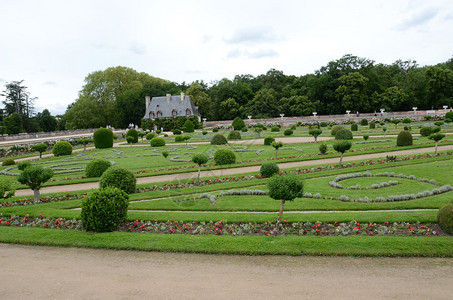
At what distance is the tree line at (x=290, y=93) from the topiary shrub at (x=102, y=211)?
58.2 metres

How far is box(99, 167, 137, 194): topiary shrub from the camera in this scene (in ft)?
39.9

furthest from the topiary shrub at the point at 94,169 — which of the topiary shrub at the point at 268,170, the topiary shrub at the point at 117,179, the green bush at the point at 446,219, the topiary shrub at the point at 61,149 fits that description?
the green bush at the point at 446,219

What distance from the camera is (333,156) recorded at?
20.2m

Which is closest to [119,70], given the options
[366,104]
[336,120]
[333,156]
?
[336,120]

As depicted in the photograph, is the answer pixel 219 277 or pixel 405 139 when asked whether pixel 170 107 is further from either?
pixel 219 277

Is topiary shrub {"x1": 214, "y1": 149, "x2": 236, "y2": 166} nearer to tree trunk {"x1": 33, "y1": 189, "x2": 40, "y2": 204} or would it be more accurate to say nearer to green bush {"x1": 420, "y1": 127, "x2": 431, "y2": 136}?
tree trunk {"x1": 33, "y1": 189, "x2": 40, "y2": 204}

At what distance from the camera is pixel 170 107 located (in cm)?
6931

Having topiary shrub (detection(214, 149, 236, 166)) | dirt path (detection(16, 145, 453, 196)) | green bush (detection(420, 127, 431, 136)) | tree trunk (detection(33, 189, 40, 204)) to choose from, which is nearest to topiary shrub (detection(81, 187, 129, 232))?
tree trunk (detection(33, 189, 40, 204))

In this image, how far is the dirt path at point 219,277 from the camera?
17.9ft

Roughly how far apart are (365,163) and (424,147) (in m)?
8.11

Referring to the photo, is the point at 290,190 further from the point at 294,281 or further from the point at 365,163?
the point at 365,163

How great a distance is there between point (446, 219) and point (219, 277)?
5.88m

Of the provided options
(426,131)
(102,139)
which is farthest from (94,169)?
(426,131)

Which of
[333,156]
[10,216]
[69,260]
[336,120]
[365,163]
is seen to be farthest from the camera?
[336,120]
